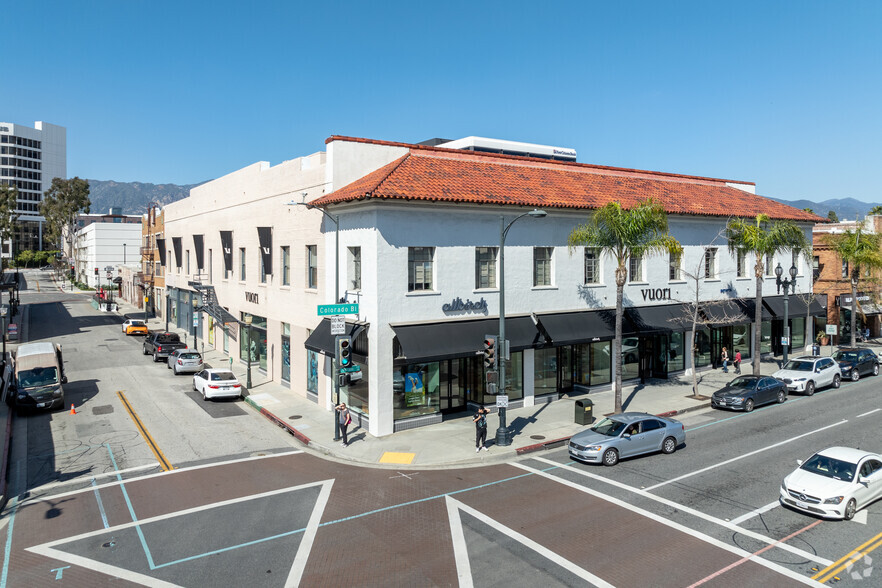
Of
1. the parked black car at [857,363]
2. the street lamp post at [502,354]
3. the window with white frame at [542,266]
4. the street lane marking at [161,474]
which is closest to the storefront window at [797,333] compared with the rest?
the parked black car at [857,363]

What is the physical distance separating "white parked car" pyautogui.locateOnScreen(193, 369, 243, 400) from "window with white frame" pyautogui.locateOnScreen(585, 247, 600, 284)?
59.1 feet

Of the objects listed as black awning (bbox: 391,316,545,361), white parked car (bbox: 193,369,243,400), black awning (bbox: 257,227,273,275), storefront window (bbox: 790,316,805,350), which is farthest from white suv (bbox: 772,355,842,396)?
black awning (bbox: 257,227,273,275)

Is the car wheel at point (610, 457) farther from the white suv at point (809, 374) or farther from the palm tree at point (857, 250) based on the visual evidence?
the palm tree at point (857, 250)

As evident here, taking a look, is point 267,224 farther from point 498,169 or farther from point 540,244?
point 540,244

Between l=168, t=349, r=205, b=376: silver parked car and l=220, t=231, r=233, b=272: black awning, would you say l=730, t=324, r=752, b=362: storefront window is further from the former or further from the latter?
l=168, t=349, r=205, b=376: silver parked car

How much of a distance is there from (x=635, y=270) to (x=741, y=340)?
1109cm

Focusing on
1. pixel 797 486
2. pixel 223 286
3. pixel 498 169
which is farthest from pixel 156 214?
pixel 797 486

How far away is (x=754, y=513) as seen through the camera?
49.0ft

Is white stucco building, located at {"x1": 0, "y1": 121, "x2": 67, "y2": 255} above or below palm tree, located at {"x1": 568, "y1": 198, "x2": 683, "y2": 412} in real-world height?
above

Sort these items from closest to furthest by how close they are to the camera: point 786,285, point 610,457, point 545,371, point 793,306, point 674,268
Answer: point 610,457 < point 545,371 < point 674,268 < point 786,285 < point 793,306

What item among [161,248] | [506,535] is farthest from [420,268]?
[161,248]

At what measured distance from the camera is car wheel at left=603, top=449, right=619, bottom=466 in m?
18.8

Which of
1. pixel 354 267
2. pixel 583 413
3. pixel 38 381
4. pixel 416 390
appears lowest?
pixel 583 413

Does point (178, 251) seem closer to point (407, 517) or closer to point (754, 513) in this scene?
point (407, 517)
